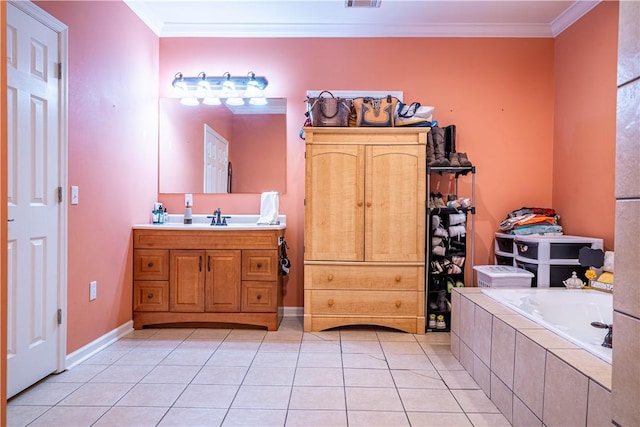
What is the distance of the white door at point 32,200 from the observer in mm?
1885

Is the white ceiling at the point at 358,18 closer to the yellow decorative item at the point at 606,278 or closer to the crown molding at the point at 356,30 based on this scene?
the crown molding at the point at 356,30

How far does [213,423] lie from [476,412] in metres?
1.26

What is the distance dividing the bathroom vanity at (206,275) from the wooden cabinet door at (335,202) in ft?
1.15

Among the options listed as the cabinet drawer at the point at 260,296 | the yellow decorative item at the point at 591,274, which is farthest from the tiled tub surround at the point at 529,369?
the cabinet drawer at the point at 260,296

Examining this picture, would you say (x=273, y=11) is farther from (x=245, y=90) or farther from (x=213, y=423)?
(x=213, y=423)

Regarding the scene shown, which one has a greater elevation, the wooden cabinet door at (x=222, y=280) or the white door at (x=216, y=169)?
the white door at (x=216, y=169)

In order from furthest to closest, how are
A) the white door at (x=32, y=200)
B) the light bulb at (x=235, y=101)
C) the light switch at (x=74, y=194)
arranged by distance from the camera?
the light bulb at (x=235, y=101)
the light switch at (x=74, y=194)
the white door at (x=32, y=200)

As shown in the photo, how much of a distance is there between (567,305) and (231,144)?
2.97m

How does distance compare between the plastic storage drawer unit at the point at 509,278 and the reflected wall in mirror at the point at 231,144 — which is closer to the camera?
the plastic storage drawer unit at the point at 509,278

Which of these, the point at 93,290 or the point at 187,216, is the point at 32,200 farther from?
the point at 187,216

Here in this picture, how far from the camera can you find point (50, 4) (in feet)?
6.89

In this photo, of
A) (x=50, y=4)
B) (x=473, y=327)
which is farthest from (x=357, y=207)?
(x=50, y=4)

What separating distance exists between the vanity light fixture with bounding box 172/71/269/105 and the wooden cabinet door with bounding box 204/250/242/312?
1.47 metres

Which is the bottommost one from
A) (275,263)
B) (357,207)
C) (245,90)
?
(275,263)
